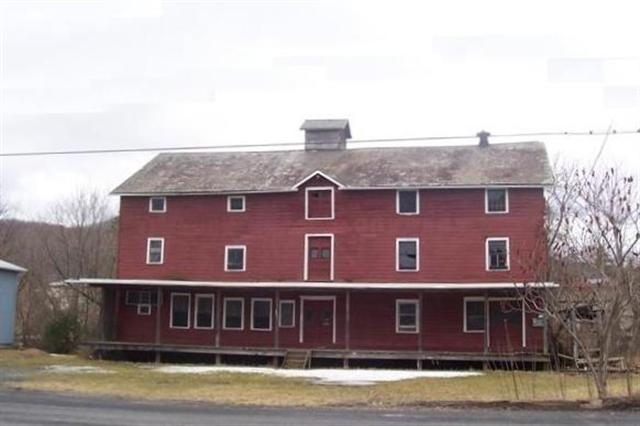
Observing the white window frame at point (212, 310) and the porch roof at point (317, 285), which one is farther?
the white window frame at point (212, 310)

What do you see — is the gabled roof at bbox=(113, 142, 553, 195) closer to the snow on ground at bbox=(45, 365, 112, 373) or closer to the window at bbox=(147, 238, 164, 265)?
the window at bbox=(147, 238, 164, 265)

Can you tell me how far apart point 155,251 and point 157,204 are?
231 cm

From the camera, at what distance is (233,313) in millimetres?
39156

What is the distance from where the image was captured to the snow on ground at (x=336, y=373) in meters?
28.4

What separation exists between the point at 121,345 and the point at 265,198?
940cm

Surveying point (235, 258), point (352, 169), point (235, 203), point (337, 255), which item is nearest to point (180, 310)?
point (235, 258)

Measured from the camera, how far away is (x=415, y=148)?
41531mm

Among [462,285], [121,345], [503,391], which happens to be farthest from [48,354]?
[503,391]

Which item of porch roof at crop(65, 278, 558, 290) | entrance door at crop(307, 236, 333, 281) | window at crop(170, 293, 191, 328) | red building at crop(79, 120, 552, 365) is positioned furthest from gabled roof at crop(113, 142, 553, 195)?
window at crop(170, 293, 191, 328)

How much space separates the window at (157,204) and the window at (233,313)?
5598 mm

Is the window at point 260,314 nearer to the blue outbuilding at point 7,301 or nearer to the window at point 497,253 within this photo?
the window at point 497,253

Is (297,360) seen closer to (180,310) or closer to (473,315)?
(180,310)

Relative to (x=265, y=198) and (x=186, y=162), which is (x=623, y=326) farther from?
(x=186, y=162)

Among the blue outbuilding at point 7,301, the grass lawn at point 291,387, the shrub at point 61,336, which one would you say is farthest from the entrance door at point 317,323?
the blue outbuilding at point 7,301
